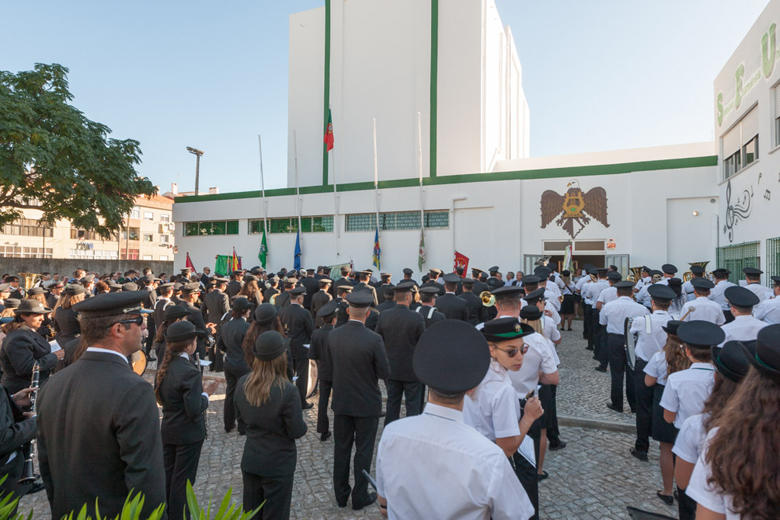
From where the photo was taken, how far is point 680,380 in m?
3.32

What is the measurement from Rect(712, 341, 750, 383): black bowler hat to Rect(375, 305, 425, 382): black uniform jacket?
12.2 feet

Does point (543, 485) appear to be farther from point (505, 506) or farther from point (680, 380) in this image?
point (505, 506)

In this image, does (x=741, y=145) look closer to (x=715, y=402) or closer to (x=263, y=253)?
(x=715, y=402)

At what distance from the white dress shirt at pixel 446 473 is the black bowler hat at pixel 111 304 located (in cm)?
158

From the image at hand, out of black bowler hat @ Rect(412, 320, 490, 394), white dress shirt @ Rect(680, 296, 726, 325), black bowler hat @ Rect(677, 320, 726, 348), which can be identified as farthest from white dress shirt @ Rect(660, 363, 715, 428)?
white dress shirt @ Rect(680, 296, 726, 325)

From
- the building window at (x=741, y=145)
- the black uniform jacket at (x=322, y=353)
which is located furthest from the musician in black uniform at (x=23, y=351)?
the building window at (x=741, y=145)

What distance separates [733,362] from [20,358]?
6.25 m

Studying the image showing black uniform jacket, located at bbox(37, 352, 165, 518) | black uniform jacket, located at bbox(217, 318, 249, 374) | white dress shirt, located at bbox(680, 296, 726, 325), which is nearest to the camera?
black uniform jacket, located at bbox(37, 352, 165, 518)

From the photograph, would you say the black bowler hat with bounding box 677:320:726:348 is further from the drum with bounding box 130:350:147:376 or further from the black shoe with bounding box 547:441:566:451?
the drum with bounding box 130:350:147:376

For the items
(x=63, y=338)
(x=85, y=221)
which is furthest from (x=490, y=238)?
(x=85, y=221)

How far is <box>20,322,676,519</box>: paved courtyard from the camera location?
3996mm

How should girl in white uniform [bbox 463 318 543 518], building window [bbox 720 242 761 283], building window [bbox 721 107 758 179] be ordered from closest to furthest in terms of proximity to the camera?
1. girl in white uniform [bbox 463 318 543 518]
2. building window [bbox 720 242 761 283]
3. building window [bbox 721 107 758 179]

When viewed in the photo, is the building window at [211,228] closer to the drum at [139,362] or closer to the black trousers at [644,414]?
the drum at [139,362]

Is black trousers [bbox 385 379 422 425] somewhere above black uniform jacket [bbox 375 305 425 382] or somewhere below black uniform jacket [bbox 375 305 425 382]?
below
